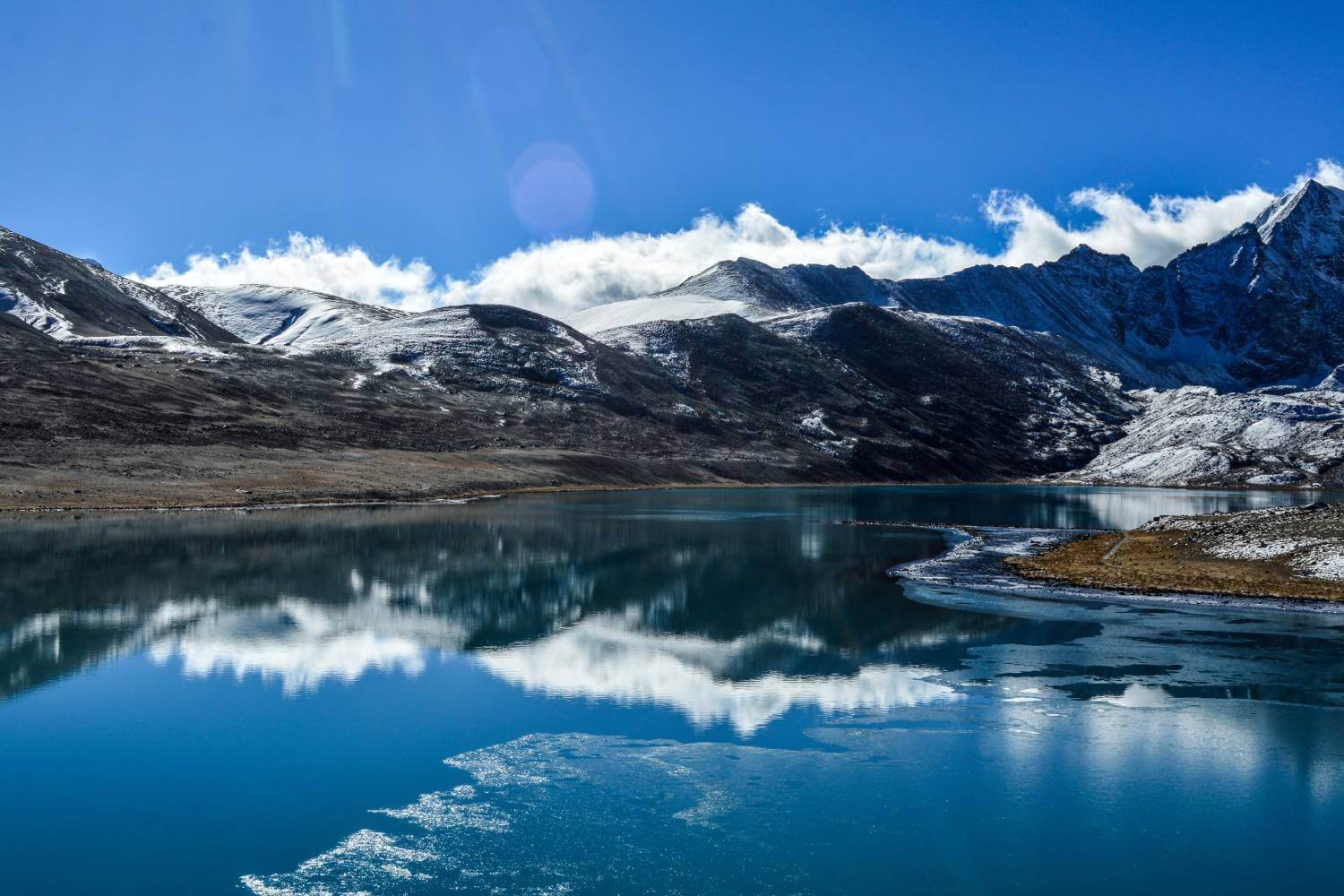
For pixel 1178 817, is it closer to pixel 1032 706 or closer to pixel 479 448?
pixel 1032 706

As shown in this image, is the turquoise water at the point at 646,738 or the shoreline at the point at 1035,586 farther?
the shoreline at the point at 1035,586

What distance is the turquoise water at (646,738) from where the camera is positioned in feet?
59.7

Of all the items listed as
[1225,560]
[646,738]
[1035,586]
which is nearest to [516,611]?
[646,738]

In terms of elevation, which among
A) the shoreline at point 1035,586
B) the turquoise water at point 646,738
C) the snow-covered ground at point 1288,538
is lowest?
the turquoise water at point 646,738

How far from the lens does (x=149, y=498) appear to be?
327ft

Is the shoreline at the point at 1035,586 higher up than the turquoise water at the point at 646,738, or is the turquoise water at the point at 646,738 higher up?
the shoreline at the point at 1035,586

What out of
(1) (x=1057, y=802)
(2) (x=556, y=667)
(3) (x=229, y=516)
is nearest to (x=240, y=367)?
(3) (x=229, y=516)

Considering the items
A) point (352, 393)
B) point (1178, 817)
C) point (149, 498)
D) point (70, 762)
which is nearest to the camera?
point (1178, 817)

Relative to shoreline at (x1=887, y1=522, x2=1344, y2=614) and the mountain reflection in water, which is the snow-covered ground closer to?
shoreline at (x1=887, y1=522, x2=1344, y2=614)

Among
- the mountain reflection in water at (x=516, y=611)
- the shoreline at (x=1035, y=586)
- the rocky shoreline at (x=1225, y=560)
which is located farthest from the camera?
the rocky shoreline at (x=1225, y=560)

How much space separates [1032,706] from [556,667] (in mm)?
16179

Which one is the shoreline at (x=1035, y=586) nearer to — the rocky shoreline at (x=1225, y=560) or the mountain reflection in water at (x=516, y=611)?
the rocky shoreline at (x=1225, y=560)

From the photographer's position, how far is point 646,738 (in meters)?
25.8

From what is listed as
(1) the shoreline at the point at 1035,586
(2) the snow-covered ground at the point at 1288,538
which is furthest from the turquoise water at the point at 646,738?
(2) the snow-covered ground at the point at 1288,538
